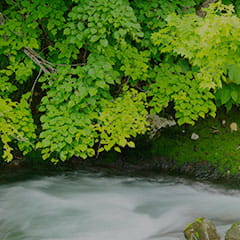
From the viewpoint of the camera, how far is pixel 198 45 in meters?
3.31

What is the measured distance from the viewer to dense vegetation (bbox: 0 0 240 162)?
3.72 metres

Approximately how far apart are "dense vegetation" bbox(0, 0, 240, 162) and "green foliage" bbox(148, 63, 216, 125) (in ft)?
0.04

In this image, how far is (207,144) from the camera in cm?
568

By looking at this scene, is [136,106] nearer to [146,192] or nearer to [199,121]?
[146,192]

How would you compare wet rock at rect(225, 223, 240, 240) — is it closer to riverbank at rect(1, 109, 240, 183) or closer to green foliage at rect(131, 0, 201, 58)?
riverbank at rect(1, 109, 240, 183)

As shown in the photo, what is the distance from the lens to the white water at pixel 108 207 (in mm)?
4125

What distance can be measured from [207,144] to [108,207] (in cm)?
194

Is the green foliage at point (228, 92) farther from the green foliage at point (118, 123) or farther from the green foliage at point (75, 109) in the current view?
the green foliage at point (75, 109)

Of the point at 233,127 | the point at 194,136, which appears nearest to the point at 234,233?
the point at 194,136

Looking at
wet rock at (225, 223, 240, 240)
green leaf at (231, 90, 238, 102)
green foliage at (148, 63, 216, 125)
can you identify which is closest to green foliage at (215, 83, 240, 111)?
green leaf at (231, 90, 238, 102)

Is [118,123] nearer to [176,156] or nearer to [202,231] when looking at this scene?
[202,231]

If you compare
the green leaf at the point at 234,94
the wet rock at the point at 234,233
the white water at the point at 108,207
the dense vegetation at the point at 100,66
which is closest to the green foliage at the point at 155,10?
the dense vegetation at the point at 100,66

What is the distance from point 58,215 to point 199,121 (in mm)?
2799

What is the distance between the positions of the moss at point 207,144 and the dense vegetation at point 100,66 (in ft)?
3.29
